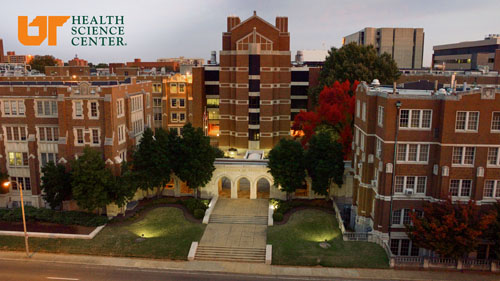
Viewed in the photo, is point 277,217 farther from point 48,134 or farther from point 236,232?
point 48,134

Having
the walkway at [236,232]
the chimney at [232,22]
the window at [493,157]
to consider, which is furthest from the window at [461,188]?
the chimney at [232,22]

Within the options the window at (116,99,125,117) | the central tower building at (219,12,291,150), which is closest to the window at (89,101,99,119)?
the window at (116,99,125,117)

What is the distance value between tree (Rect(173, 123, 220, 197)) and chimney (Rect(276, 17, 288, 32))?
34016 mm

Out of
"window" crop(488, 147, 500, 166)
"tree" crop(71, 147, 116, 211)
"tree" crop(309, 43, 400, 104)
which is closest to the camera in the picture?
"window" crop(488, 147, 500, 166)

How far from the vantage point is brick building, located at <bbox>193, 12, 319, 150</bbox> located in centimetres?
7081

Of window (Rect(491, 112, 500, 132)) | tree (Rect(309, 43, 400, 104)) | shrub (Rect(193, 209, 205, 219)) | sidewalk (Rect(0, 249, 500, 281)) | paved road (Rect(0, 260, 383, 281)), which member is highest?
tree (Rect(309, 43, 400, 104))

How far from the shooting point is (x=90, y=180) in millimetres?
40656

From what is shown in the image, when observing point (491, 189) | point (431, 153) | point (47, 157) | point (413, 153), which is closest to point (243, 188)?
point (47, 157)

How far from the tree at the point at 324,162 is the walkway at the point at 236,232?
7.16m

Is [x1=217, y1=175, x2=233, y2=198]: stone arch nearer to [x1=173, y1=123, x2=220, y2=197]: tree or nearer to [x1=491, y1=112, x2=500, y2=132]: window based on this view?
[x1=173, y1=123, x2=220, y2=197]: tree

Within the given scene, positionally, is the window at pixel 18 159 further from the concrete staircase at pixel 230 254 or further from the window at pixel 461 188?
the window at pixel 461 188

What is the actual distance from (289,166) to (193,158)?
457 inches

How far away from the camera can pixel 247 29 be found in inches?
2790

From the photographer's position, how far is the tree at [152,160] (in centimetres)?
4622
